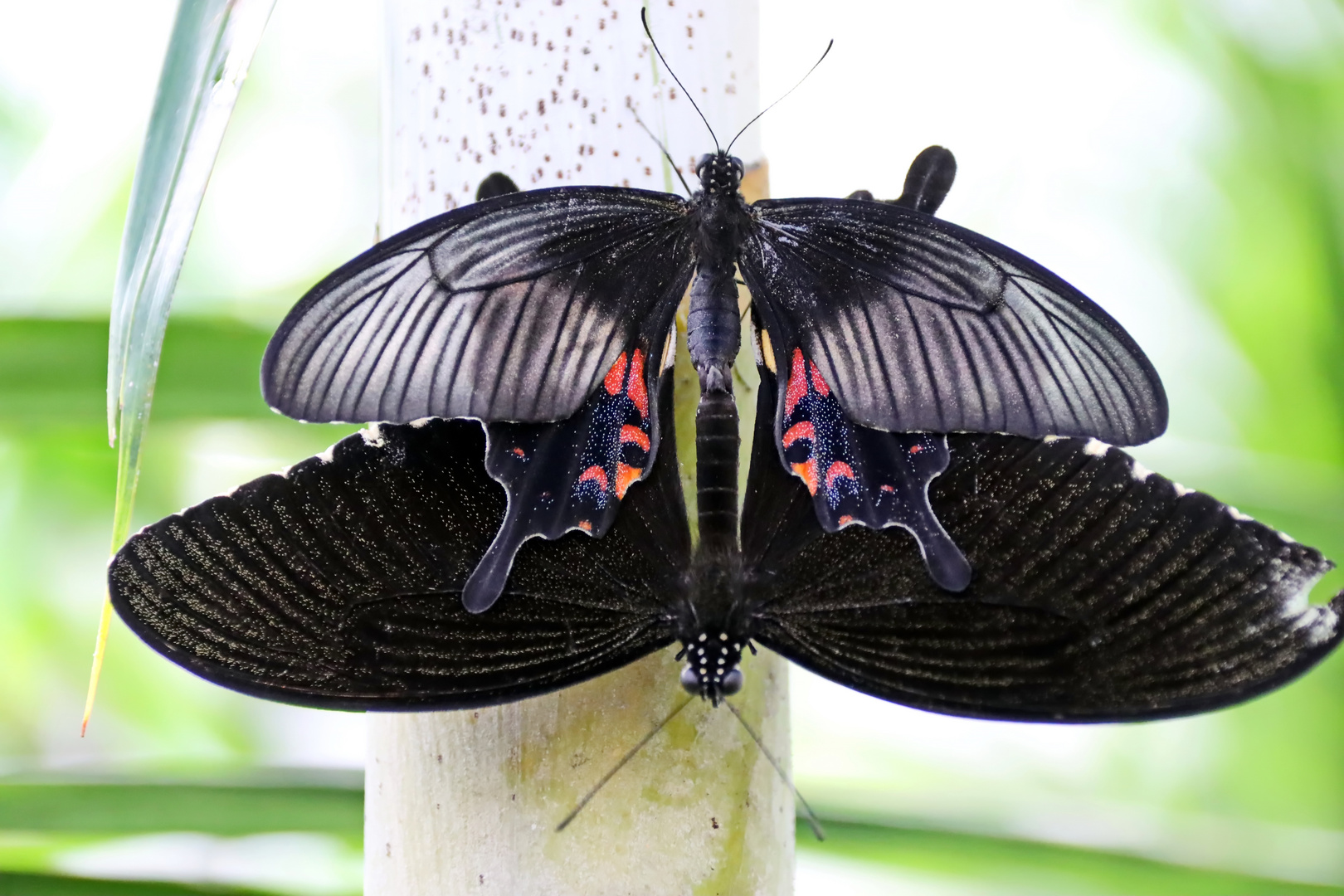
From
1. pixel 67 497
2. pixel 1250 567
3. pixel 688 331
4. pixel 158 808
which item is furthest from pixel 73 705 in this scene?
pixel 1250 567

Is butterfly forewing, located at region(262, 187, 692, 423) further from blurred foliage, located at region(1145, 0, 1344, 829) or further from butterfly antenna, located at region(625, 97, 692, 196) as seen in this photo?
blurred foliage, located at region(1145, 0, 1344, 829)

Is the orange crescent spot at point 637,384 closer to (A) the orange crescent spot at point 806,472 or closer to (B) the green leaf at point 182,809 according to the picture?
(A) the orange crescent spot at point 806,472

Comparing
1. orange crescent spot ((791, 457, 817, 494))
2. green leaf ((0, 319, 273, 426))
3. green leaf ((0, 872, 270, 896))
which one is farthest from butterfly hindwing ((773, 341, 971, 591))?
green leaf ((0, 872, 270, 896))

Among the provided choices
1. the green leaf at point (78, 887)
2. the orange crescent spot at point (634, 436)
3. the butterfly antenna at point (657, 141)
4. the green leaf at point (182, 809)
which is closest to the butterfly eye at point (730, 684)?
the orange crescent spot at point (634, 436)

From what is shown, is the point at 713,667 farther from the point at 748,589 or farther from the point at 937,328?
the point at 937,328

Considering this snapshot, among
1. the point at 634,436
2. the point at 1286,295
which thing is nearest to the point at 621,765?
the point at 634,436

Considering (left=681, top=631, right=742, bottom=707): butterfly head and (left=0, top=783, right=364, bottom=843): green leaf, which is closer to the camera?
(left=681, top=631, right=742, bottom=707): butterfly head

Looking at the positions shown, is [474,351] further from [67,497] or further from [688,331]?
[67,497]
